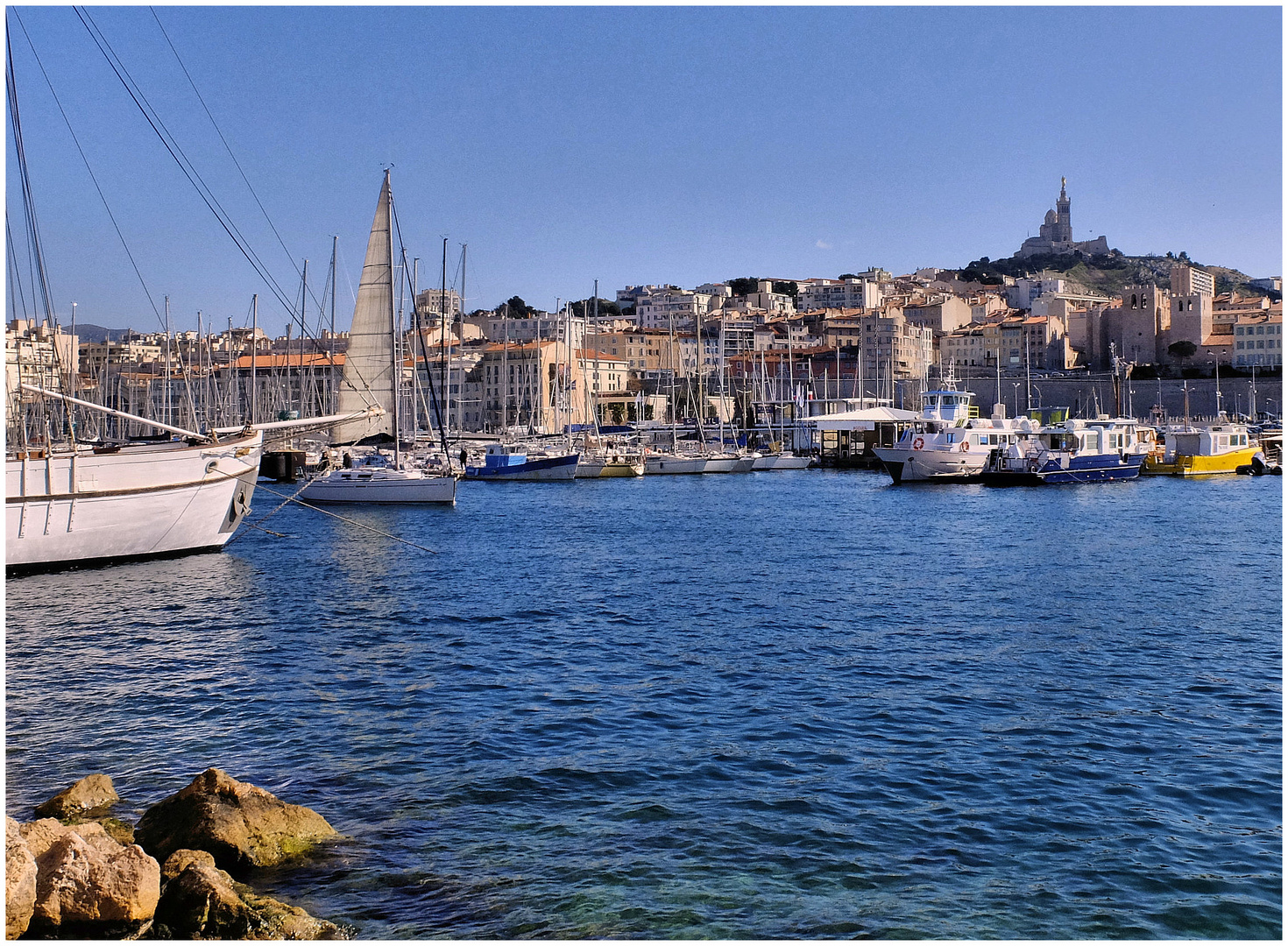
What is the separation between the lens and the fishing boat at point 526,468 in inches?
1884

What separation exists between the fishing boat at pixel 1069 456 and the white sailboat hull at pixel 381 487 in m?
21.4

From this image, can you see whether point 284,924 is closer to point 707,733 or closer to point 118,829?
point 118,829

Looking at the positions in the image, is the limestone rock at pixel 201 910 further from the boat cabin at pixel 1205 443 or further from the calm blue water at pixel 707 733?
the boat cabin at pixel 1205 443

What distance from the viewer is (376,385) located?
31562 mm

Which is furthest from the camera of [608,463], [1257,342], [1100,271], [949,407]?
[1100,271]

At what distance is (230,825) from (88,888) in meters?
1.14

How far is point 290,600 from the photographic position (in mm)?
16438

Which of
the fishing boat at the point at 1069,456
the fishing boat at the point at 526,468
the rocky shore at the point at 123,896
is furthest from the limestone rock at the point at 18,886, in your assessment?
the fishing boat at the point at 526,468

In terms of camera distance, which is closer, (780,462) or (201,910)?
(201,910)

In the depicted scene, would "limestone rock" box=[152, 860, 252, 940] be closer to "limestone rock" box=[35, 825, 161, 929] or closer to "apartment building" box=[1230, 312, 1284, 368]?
"limestone rock" box=[35, 825, 161, 929]

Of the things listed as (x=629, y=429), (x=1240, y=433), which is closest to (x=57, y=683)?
(x=1240, y=433)

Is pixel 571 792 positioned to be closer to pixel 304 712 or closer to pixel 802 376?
pixel 304 712

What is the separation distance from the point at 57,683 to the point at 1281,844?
10189 millimetres

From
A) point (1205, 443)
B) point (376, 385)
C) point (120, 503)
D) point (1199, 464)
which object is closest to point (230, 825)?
point (120, 503)
